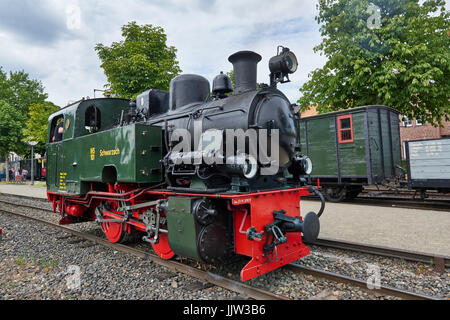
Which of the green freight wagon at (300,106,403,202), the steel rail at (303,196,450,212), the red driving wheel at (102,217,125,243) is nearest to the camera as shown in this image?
the red driving wheel at (102,217,125,243)

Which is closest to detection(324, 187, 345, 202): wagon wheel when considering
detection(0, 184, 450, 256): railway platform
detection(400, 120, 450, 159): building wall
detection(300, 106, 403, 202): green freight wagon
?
detection(300, 106, 403, 202): green freight wagon

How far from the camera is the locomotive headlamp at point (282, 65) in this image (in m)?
4.73

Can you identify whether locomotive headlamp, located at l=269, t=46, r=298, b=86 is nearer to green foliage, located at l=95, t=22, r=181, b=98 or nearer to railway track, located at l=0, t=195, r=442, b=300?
railway track, located at l=0, t=195, r=442, b=300

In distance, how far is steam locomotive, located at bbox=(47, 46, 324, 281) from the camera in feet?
12.5

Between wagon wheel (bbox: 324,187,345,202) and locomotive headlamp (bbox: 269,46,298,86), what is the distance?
738 centimetres

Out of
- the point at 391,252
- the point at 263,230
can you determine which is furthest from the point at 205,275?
the point at 391,252

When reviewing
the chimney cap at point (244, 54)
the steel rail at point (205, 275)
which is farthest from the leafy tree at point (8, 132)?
the chimney cap at point (244, 54)

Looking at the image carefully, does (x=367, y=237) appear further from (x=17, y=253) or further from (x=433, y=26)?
(x=433, y=26)

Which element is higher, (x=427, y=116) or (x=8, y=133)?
(x=8, y=133)

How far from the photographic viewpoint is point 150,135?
15.9ft

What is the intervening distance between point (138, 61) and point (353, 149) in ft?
31.3

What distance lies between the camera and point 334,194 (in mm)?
11352
